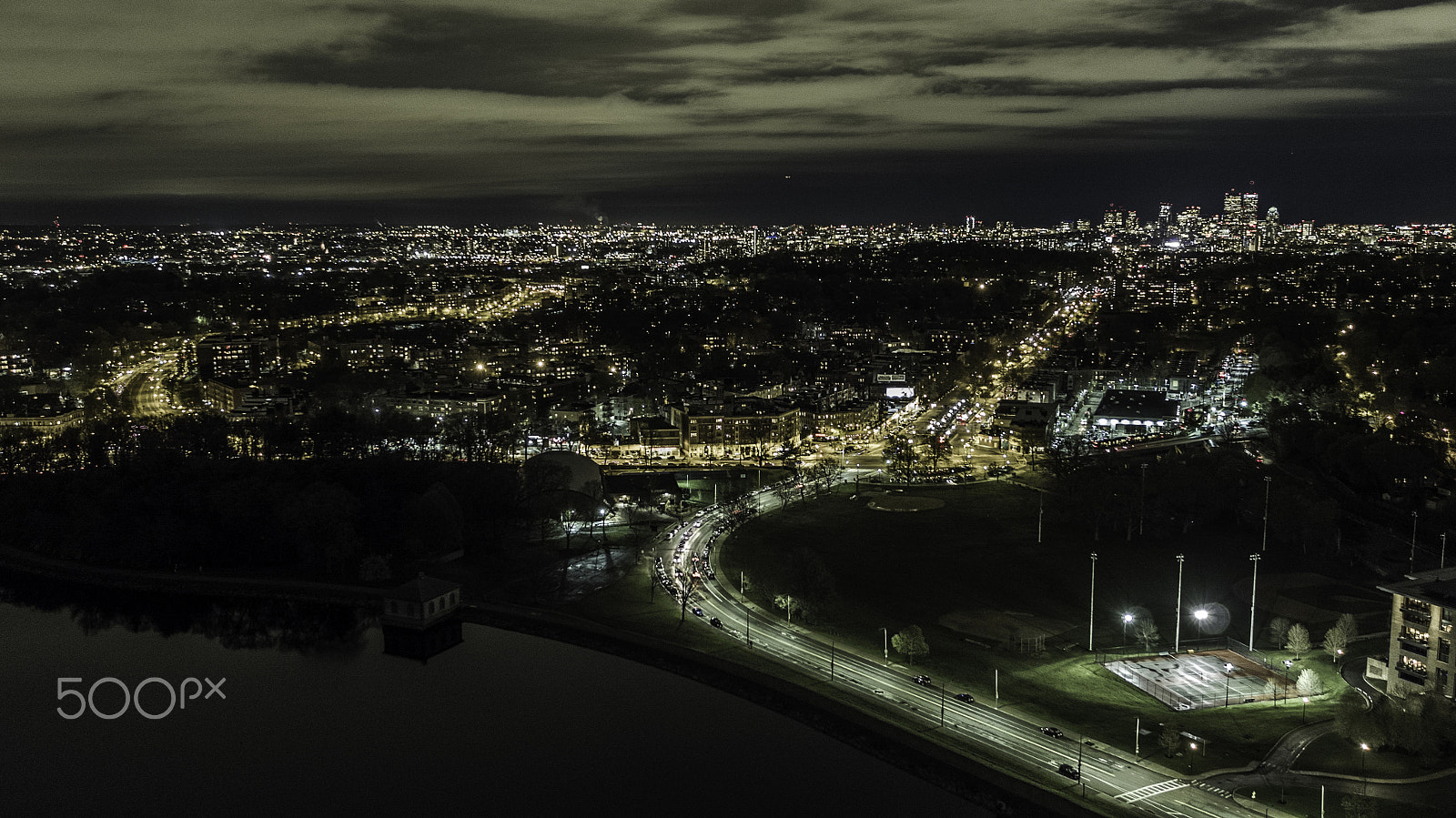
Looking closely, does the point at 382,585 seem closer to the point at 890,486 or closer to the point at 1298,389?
the point at 890,486

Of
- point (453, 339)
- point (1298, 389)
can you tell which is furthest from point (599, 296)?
point (1298, 389)

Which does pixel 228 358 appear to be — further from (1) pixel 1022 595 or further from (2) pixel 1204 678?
(2) pixel 1204 678

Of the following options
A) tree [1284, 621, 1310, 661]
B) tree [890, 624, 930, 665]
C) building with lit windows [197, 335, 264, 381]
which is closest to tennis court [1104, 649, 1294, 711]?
tree [1284, 621, 1310, 661]

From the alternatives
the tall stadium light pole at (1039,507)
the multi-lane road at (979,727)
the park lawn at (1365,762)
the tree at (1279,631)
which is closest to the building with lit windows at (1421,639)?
the tree at (1279,631)

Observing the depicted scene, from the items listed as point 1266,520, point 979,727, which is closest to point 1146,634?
point 979,727

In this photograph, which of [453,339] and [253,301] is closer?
[453,339]

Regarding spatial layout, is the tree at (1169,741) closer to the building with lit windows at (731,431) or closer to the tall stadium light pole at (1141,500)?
the tall stadium light pole at (1141,500)
